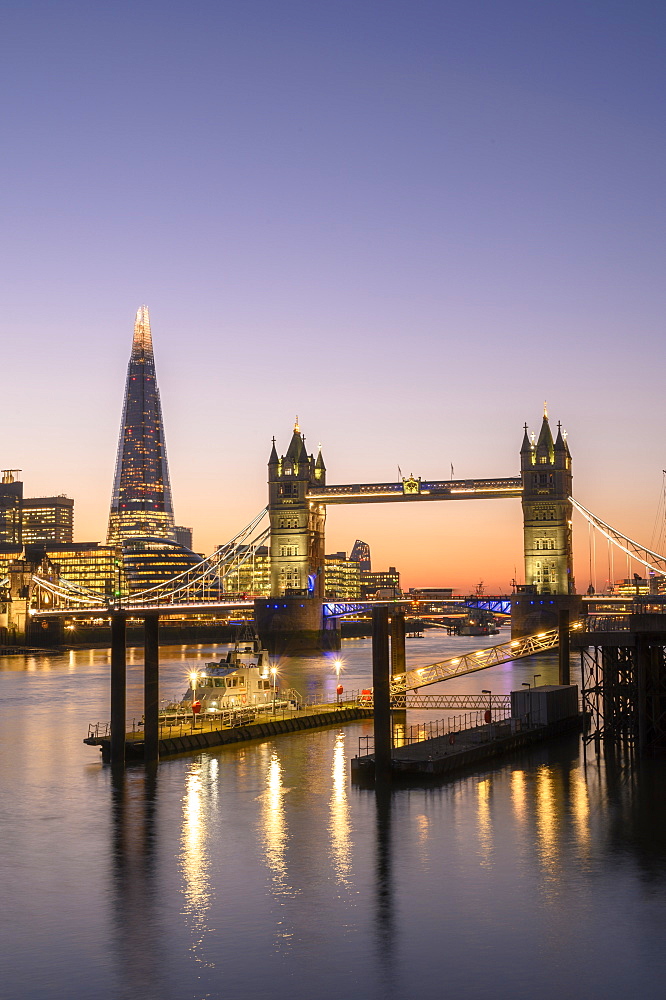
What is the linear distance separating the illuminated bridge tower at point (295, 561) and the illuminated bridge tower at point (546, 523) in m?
29.4

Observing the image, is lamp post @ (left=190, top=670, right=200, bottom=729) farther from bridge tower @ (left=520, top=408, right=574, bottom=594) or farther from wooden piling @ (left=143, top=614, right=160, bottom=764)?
bridge tower @ (left=520, top=408, right=574, bottom=594)

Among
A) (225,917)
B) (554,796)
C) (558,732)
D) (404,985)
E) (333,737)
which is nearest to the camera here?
(404,985)

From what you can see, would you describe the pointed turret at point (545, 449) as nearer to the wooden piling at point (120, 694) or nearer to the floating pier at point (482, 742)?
the floating pier at point (482, 742)

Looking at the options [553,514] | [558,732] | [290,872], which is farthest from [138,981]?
[553,514]

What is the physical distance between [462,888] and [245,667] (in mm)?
31436

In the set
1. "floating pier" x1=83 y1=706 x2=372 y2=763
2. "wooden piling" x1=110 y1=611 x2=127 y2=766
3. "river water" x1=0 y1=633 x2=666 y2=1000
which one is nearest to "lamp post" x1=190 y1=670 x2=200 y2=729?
"floating pier" x1=83 y1=706 x2=372 y2=763

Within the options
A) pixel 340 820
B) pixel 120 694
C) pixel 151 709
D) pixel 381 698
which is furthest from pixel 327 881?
pixel 151 709

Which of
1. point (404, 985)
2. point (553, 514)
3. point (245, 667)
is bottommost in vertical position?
point (404, 985)

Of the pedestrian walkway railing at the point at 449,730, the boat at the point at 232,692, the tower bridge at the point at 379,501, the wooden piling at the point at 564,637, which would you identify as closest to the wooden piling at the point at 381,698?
the pedestrian walkway railing at the point at 449,730

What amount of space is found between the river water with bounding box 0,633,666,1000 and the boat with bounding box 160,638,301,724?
5.91 metres

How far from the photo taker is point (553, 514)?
16438 cm

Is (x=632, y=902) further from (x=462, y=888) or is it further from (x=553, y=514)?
(x=553, y=514)

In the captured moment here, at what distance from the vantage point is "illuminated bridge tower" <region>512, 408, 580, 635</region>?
16270cm

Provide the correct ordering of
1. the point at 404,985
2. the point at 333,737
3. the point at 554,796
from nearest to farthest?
the point at 404,985 → the point at 554,796 → the point at 333,737
